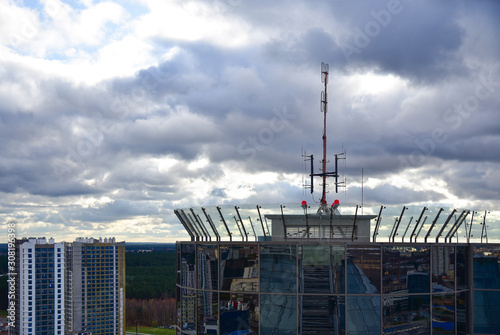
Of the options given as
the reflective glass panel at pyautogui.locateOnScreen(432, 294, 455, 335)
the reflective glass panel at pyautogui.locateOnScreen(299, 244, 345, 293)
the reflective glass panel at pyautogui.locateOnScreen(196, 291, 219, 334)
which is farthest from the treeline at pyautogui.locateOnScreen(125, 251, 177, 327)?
the reflective glass panel at pyautogui.locateOnScreen(299, 244, 345, 293)

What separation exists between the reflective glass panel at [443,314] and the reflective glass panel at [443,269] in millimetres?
324

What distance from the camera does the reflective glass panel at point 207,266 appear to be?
1925cm

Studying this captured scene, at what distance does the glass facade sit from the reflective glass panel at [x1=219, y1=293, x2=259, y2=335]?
35 mm

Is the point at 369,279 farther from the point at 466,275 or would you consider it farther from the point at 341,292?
the point at 466,275

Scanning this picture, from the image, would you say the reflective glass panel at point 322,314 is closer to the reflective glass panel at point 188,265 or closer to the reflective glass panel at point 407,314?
the reflective glass panel at point 407,314

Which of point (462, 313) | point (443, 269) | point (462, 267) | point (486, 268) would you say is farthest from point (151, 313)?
point (443, 269)

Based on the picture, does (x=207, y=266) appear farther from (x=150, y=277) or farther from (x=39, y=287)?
(x=150, y=277)

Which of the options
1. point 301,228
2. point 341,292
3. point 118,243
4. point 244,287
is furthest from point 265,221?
point 118,243

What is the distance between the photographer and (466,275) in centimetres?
2028

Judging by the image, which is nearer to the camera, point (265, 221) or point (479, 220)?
point (265, 221)

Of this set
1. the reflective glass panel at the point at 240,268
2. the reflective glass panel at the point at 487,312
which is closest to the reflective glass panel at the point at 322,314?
the reflective glass panel at the point at 240,268

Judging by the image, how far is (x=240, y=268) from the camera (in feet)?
61.6

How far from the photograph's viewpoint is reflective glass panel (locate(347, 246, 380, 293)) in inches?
699

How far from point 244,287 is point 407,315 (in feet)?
19.1
